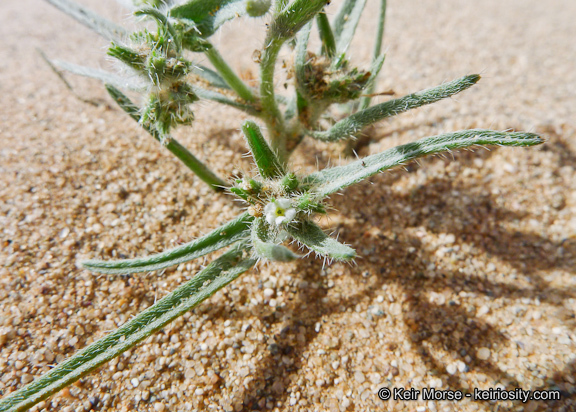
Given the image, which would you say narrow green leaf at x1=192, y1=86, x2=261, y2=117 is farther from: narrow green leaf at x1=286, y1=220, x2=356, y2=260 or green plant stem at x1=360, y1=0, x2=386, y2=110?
narrow green leaf at x1=286, y1=220, x2=356, y2=260

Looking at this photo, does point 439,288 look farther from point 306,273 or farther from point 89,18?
point 89,18

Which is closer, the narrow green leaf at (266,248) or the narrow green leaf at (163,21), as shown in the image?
the narrow green leaf at (266,248)

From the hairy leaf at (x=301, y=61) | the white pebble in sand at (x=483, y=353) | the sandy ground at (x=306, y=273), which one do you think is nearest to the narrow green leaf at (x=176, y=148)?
the sandy ground at (x=306, y=273)

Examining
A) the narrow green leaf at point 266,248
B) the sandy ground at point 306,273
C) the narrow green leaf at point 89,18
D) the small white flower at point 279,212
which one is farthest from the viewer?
the narrow green leaf at point 89,18

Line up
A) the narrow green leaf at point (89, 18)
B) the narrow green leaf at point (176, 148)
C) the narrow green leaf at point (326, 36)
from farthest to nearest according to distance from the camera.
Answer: the narrow green leaf at point (89, 18) < the narrow green leaf at point (326, 36) < the narrow green leaf at point (176, 148)

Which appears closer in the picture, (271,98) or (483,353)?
(483,353)

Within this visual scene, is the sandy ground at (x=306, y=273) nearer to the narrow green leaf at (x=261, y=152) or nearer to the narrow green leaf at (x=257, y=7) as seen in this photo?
the narrow green leaf at (x=257, y=7)

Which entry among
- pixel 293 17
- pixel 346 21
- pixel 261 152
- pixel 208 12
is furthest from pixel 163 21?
pixel 346 21
